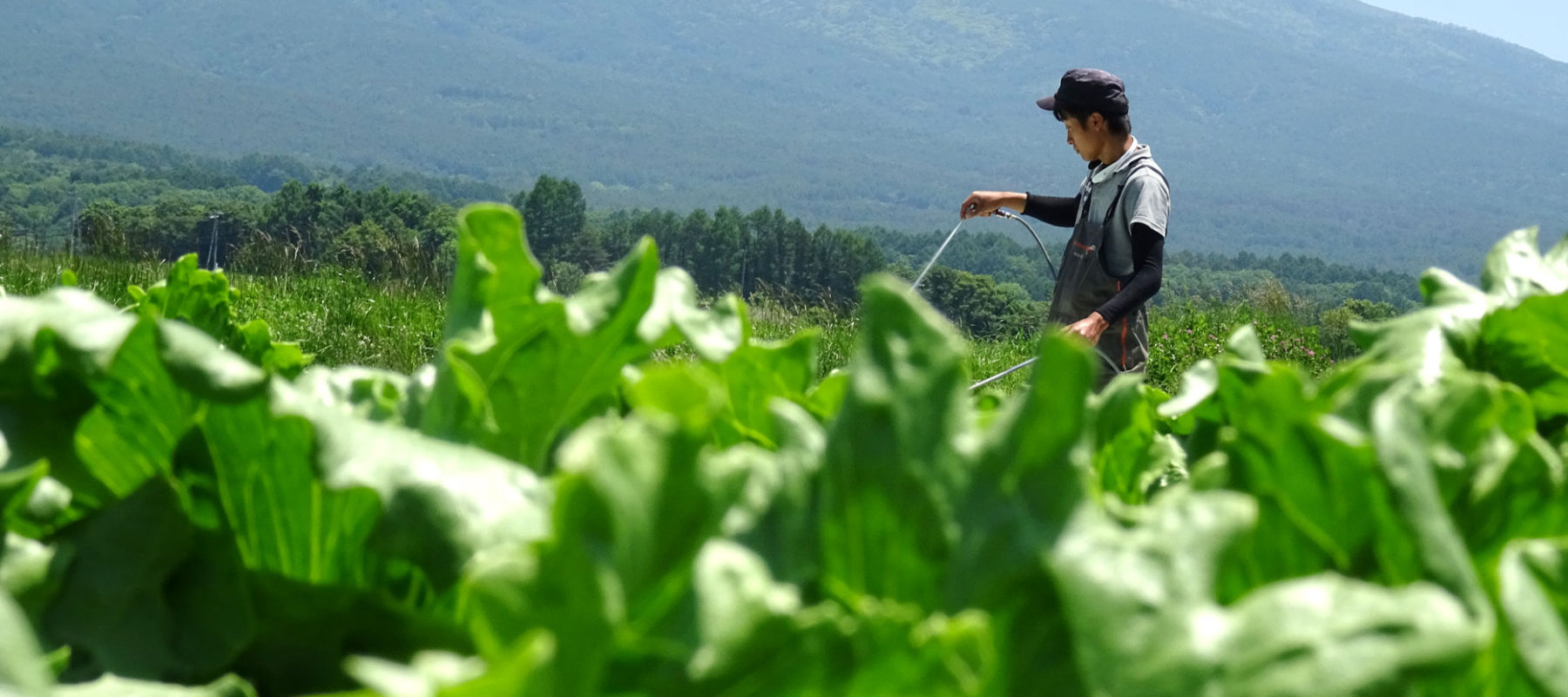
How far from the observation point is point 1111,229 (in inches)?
221

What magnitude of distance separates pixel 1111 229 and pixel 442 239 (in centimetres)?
4618

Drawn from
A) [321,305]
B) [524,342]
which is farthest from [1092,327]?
[321,305]

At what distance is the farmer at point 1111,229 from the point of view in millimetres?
5359

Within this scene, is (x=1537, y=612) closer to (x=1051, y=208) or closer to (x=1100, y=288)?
(x=1100, y=288)

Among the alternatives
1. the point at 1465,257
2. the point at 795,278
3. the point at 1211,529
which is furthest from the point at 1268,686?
the point at 1465,257

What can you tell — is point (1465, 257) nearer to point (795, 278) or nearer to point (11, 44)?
point (795, 278)

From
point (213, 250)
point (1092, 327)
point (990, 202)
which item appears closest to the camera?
point (1092, 327)

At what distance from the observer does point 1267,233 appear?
17575cm

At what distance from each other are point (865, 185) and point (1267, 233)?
55389mm

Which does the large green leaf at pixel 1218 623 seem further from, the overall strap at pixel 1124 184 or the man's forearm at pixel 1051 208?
the man's forearm at pixel 1051 208

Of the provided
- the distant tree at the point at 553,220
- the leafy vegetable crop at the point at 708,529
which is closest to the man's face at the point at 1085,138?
the leafy vegetable crop at the point at 708,529

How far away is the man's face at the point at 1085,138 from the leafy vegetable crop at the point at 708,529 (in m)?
5.10

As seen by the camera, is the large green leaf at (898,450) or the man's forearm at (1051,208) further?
the man's forearm at (1051,208)

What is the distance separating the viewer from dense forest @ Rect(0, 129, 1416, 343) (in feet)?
36.3
